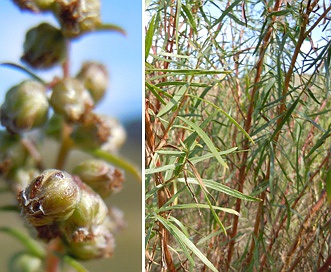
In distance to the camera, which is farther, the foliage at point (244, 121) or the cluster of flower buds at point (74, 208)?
the foliage at point (244, 121)

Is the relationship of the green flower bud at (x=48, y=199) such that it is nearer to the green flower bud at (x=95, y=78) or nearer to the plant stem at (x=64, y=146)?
the plant stem at (x=64, y=146)

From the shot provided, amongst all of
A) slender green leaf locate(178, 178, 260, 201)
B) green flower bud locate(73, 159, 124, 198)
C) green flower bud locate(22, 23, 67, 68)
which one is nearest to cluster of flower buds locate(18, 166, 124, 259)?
green flower bud locate(73, 159, 124, 198)

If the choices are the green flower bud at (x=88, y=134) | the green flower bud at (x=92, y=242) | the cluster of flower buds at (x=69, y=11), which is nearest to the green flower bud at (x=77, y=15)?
the cluster of flower buds at (x=69, y=11)

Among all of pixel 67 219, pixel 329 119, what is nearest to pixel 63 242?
pixel 67 219

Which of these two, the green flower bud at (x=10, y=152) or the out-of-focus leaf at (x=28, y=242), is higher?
the green flower bud at (x=10, y=152)

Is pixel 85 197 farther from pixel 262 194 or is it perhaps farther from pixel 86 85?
pixel 262 194

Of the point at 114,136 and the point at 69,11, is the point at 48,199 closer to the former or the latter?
the point at 114,136

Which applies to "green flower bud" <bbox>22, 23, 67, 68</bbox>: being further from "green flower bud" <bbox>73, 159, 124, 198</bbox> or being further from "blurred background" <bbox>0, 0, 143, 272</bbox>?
"green flower bud" <bbox>73, 159, 124, 198</bbox>
